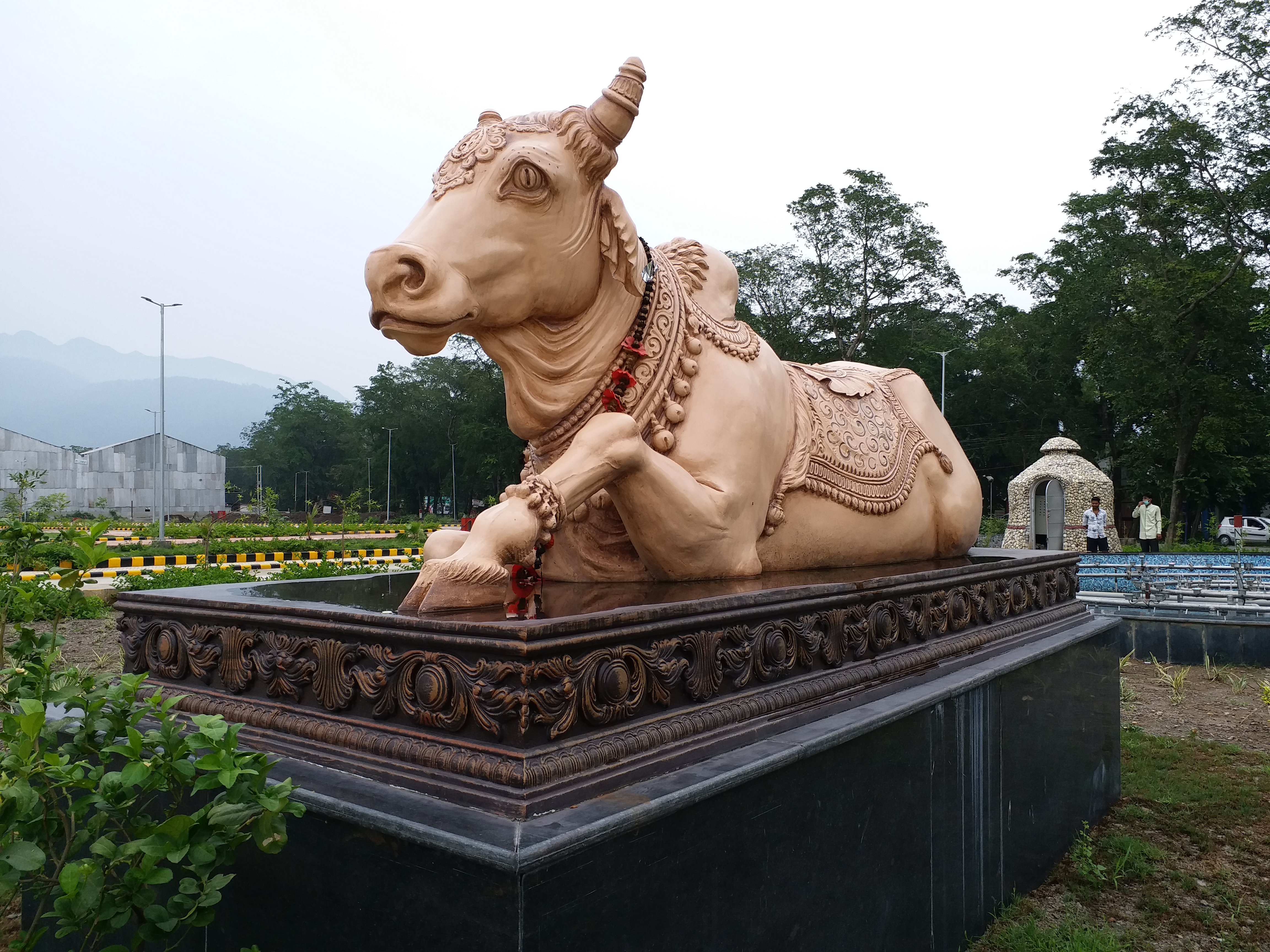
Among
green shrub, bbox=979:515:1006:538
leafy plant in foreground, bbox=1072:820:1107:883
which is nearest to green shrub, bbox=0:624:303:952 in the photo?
leafy plant in foreground, bbox=1072:820:1107:883

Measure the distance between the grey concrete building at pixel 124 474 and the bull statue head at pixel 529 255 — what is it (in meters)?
46.4

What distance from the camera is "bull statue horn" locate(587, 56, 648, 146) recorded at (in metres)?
2.16

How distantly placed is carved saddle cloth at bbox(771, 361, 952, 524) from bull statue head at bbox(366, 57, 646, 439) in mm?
775

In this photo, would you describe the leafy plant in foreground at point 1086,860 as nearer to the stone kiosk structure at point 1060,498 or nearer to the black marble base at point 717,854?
the black marble base at point 717,854

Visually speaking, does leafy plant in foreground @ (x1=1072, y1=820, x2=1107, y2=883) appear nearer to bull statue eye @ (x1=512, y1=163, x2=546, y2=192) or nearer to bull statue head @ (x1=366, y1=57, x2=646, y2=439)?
bull statue head @ (x1=366, y1=57, x2=646, y2=439)

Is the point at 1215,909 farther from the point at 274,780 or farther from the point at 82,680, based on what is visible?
the point at 82,680

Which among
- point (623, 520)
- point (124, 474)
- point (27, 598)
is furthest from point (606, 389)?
point (124, 474)

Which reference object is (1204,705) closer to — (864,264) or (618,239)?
(618,239)

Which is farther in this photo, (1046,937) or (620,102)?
(1046,937)

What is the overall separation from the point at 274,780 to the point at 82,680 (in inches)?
14.9

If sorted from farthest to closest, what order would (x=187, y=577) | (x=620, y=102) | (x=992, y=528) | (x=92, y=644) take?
(x=992, y=528), (x=187, y=577), (x=92, y=644), (x=620, y=102)

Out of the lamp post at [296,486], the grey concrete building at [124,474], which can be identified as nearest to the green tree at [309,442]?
the lamp post at [296,486]

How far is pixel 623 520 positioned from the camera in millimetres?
2432

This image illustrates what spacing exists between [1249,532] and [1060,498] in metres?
10.9
